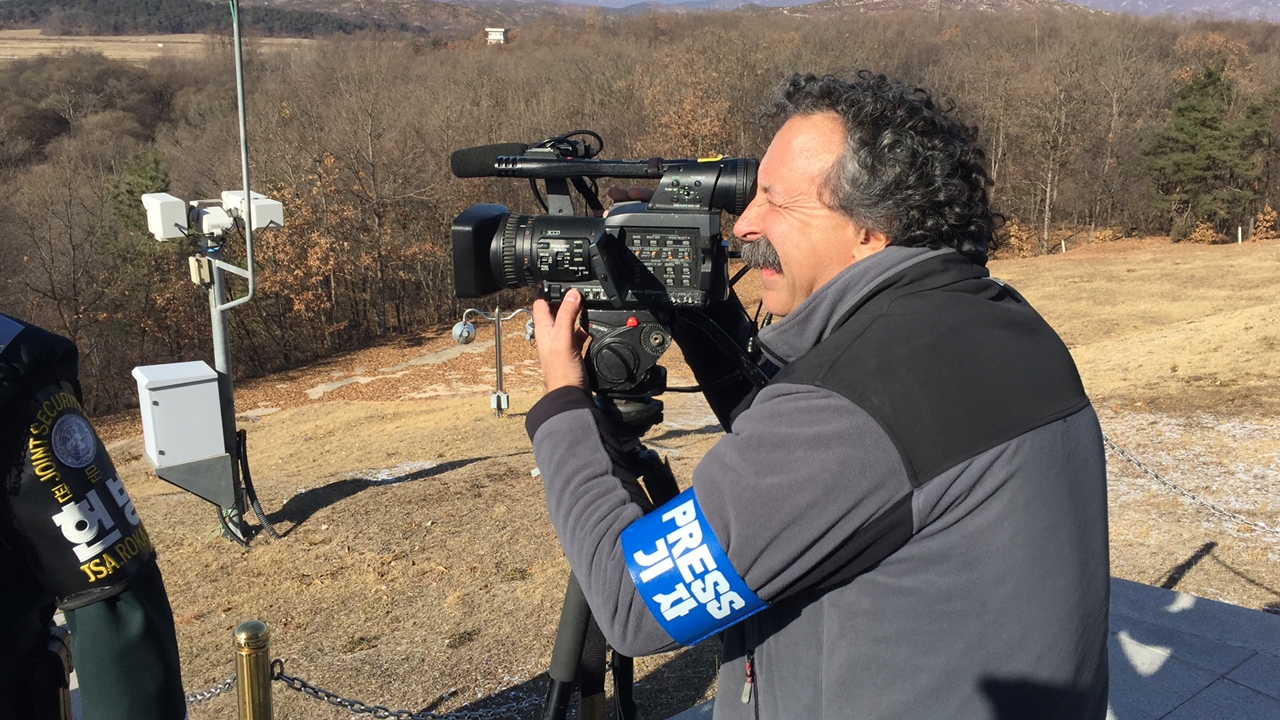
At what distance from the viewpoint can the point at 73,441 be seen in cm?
149

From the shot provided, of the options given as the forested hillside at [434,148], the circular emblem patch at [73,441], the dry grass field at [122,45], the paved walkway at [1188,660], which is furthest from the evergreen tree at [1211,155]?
the dry grass field at [122,45]

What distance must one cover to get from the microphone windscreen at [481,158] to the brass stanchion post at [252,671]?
127 cm

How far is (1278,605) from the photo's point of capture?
15.2 ft

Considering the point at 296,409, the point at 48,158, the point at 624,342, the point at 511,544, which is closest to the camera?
the point at 624,342

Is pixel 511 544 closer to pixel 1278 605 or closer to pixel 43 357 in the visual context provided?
pixel 1278 605

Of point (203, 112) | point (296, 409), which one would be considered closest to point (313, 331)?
point (296, 409)

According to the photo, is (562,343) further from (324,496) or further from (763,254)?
(324,496)

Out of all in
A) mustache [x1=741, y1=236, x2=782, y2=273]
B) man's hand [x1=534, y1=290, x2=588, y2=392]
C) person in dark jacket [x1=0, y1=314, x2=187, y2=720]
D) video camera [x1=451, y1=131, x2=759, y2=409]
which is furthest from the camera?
video camera [x1=451, y1=131, x2=759, y2=409]

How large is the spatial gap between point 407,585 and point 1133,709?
366cm

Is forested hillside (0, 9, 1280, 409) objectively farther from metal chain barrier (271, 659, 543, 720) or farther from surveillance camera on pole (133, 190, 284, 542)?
metal chain barrier (271, 659, 543, 720)

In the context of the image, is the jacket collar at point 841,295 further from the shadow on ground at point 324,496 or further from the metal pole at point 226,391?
the shadow on ground at point 324,496

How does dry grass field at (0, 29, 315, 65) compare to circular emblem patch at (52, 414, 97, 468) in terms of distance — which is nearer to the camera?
circular emblem patch at (52, 414, 97, 468)

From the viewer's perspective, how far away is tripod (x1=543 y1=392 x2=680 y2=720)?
6.57 feet

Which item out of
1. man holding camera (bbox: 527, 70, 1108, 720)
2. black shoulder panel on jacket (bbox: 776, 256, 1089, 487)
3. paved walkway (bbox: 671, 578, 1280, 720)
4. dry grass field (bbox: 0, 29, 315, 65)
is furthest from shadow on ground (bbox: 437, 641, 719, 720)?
dry grass field (bbox: 0, 29, 315, 65)
